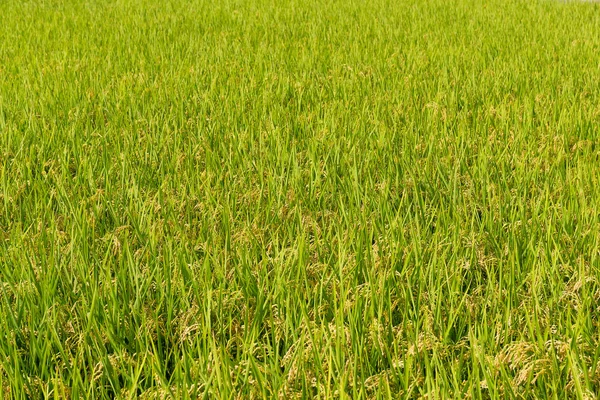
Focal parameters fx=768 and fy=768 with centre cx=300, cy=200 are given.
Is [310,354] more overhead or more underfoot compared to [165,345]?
more overhead

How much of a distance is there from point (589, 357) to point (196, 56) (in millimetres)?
3897

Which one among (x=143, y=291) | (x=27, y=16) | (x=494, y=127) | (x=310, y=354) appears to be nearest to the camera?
(x=310, y=354)

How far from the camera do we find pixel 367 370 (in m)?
1.42

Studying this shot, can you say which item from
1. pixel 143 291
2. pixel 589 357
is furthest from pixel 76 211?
pixel 589 357

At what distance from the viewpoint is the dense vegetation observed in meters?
1.39

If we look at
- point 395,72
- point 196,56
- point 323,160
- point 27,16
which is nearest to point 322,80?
point 395,72

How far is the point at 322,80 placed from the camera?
4.20m

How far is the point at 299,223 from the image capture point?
6.62 feet

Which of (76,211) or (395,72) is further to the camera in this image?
(395,72)

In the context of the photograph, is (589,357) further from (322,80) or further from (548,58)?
(548,58)

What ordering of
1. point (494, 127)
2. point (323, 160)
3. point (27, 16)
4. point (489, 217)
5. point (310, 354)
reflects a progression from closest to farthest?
point (310, 354) → point (489, 217) → point (323, 160) → point (494, 127) → point (27, 16)

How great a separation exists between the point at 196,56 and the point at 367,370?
3.80 m

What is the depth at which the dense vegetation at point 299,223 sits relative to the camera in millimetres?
1392

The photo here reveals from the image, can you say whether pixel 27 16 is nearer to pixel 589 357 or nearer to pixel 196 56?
pixel 196 56
